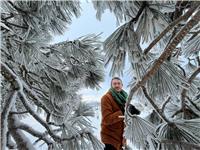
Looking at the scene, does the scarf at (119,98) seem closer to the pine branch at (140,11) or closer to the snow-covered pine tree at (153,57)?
the snow-covered pine tree at (153,57)

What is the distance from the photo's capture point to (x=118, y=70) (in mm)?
1101

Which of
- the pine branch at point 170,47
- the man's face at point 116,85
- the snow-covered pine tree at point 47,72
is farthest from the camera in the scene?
the man's face at point 116,85

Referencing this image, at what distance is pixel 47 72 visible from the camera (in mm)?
2654

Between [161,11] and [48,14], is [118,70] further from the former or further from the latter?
[48,14]

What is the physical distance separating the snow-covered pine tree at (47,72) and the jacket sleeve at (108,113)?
0.09 metres

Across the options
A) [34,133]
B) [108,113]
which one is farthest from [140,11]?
[108,113]

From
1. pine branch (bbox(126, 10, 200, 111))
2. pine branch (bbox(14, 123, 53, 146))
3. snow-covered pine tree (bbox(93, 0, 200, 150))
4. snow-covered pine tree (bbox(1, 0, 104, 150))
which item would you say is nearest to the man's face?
Result: snow-covered pine tree (bbox(1, 0, 104, 150))

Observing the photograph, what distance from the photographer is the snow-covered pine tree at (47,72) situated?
2.01 m

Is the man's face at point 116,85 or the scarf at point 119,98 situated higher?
the man's face at point 116,85

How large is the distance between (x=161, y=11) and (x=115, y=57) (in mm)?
163

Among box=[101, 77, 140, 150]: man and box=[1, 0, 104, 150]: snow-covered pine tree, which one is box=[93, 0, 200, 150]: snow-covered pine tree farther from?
box=[101, 77, 140, 150]: man

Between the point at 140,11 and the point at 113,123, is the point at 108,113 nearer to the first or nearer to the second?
the point at 113,123

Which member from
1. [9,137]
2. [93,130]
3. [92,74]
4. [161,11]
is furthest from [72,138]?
[161,11]

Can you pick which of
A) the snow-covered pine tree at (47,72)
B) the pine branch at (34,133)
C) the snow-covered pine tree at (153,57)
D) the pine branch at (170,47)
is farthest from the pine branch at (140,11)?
the pine branch at (34,133)
